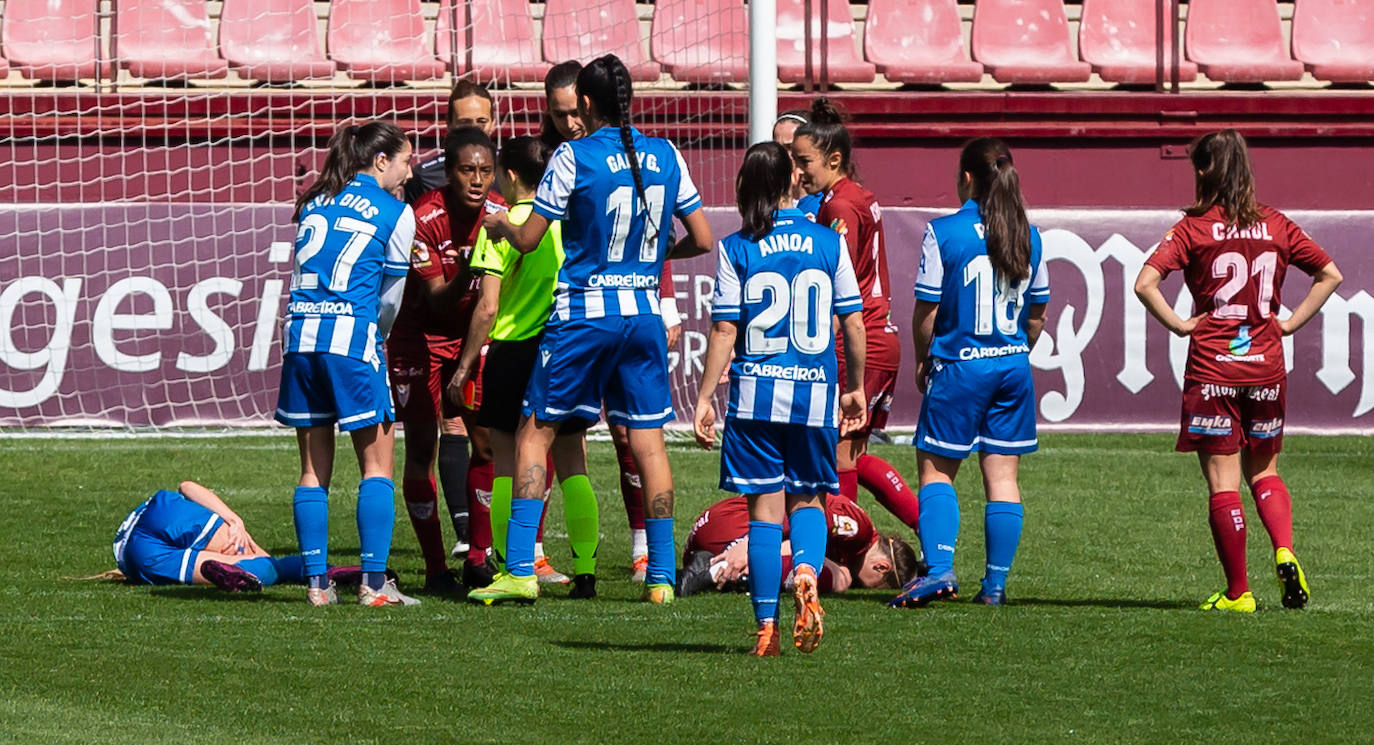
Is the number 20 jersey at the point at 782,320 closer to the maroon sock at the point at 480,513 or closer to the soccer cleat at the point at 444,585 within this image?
the soccer cleat at the point at 444,585

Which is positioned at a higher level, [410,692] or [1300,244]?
[1300,244]

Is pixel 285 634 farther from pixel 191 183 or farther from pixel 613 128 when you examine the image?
pixel 191 183

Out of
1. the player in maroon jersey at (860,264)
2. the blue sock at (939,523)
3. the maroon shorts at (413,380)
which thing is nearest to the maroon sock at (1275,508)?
the blue sock at (939,523)

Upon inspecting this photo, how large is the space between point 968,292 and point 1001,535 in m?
0.89

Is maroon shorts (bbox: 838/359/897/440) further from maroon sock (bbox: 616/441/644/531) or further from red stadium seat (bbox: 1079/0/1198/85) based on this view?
red stadium seat (bbox: 1079/0/1198/85)

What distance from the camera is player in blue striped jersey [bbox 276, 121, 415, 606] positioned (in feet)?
22.4

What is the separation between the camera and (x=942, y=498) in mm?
7203

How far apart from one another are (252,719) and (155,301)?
341 inches

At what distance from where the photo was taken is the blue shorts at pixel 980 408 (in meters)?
7.11

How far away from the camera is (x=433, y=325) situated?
773 cm

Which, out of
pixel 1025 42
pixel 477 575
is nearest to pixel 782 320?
pixel 477 575

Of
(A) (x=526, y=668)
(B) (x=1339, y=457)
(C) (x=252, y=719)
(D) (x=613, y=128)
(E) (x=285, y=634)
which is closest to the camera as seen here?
(C) (x=252, y=719)

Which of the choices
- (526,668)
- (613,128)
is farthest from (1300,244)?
(526,668)

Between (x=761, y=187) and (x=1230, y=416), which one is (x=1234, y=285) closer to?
(x=1230, y=416)
